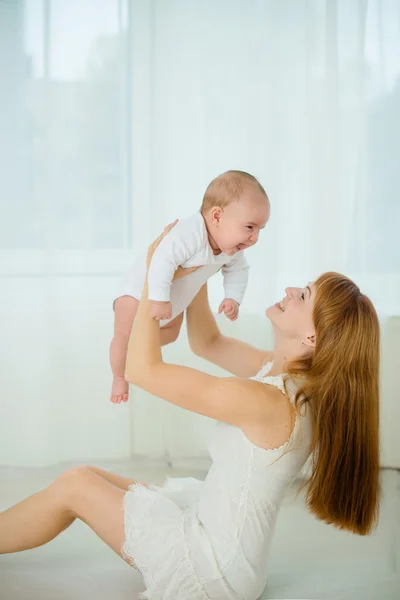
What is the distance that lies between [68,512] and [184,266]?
2.21ft

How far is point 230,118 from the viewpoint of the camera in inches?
118

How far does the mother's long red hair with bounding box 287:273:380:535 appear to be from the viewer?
157 centimetres

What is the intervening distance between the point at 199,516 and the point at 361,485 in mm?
394

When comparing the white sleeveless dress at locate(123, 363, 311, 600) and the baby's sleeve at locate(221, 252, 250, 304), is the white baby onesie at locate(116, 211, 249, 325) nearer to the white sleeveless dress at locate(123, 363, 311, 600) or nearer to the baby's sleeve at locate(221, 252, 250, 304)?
the baby's sleeve at locate(221, 252, 250, 304)

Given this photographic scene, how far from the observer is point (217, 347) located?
Result: 6.75ft

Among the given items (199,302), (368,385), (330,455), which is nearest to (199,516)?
(330,455)

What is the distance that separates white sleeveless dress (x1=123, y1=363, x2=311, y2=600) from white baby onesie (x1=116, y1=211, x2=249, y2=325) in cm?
34

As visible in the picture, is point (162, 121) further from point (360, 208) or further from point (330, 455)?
point (330, 455)

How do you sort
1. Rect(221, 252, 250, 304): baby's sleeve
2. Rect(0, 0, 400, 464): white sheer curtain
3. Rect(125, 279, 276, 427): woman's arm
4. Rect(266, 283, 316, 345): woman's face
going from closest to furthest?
1. Rect(125, 279, 276, 427): woman's arm
2. Rect(266, 283, 316, 345): woman's face
3. Rect(221, 252, 250, 304): baby's sleeve
4. Rect(0, 0, 400, 464): white sheer curtain

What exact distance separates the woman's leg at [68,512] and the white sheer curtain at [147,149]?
132 cm

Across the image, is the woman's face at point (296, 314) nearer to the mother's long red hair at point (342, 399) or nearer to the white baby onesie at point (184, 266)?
the mother's long red hair at point (342, 399)

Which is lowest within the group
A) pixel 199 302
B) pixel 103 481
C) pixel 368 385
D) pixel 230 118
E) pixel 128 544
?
pixel 128 544

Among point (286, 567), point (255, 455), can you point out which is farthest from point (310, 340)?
point (286, 567)

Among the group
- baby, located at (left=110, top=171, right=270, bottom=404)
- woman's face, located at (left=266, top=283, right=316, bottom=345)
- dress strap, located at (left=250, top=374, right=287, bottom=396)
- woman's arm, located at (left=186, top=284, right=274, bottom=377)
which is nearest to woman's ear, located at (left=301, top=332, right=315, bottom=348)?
woman's face, located at (left=266, top=283, right=316, bottom=345)
